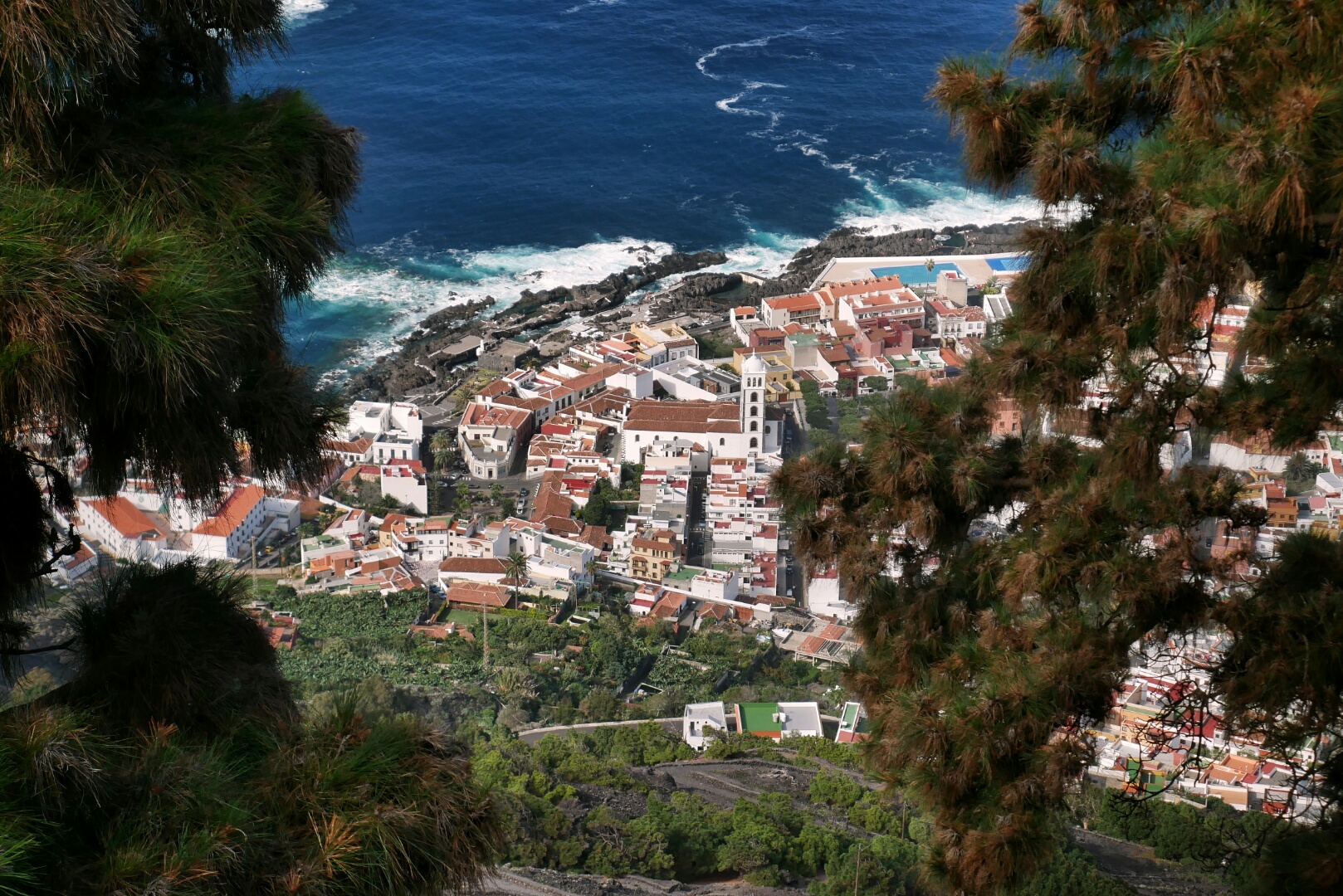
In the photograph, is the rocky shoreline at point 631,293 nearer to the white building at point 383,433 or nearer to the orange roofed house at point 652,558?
the white building at point 383,433

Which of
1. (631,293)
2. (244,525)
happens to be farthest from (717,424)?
(244,525)

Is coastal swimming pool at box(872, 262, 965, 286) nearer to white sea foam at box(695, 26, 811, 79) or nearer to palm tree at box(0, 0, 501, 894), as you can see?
white sea foam at box(695, 26, 811, 79)

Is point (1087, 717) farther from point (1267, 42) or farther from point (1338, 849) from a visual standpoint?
point (1267, 42)

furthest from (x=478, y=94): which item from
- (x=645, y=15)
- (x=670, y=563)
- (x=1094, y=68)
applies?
(x=1094, y=68)

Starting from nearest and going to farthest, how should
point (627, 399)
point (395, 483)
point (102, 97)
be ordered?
point (102, 97) < point (395, 483) < point (627, 399)

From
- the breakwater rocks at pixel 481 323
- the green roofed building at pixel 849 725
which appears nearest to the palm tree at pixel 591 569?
the green roofed building at pixel 849 725
